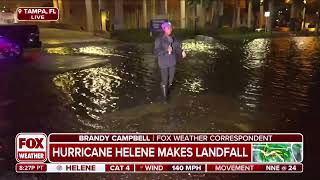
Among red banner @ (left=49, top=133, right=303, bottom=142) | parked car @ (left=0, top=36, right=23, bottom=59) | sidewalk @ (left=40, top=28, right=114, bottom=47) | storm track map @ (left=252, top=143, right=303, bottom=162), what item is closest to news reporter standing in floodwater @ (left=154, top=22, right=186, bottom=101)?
red banner @ (left=49, top=133, right=303, bottom=142)

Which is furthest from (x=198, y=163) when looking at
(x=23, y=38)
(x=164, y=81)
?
(x=23, y=38)

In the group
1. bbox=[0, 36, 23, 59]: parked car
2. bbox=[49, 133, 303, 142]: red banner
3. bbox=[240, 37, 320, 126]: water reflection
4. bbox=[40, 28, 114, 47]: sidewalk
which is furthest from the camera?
bbox=[40, 28, 114, 47]: sidewalk

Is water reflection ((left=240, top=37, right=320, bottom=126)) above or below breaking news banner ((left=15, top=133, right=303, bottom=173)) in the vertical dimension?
below

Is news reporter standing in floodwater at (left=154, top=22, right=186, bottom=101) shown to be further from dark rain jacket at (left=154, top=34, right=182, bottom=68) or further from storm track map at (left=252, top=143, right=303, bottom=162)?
storm track map at (left=252, top=143, right=303, bottom=162)

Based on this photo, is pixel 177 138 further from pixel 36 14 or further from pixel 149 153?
pixel 36 14

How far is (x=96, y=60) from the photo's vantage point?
18359 mm

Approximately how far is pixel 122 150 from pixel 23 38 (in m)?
17.5

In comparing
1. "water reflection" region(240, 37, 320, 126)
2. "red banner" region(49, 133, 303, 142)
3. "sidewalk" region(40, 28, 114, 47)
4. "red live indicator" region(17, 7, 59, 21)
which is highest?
"red live indicator" region(17, 7, 59, 21)

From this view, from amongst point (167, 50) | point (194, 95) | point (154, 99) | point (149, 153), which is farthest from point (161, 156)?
point (194, 95)

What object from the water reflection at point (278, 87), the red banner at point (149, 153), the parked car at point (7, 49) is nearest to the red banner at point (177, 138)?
the red banner at point (149, 153)

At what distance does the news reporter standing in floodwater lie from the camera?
968 cm

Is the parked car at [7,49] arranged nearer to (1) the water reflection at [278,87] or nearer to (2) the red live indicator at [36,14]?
(2) the red live indicator at [36,14]

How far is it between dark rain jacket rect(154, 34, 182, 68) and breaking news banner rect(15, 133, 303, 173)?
4.41m

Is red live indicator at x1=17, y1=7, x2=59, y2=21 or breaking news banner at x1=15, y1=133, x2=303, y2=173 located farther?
red live indicator at x1=17, y1=7, x2=59, y2=21
